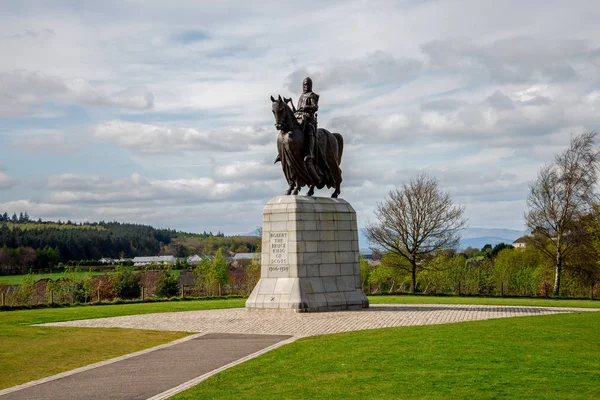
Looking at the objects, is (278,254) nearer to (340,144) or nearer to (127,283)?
(340,144)

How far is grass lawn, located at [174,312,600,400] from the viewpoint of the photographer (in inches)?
439

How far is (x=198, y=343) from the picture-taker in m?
18.2

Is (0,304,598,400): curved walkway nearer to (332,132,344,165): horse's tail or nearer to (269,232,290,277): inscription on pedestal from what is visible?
(269,232,290,277): inscription on pedestal

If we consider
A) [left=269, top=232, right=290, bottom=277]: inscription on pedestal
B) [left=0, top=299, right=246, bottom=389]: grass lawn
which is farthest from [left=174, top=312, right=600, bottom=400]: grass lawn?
[left=269, top=232, right=290, bottom=277]: inscription on pedestal

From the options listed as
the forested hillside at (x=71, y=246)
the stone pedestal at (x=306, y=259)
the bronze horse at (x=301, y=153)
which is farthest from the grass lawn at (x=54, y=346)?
the forested hillside at (x=71, y=246)

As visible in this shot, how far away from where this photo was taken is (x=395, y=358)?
45.9 feet

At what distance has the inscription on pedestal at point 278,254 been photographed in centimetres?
2567

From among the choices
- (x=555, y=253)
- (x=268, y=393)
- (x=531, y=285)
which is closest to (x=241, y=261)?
(x=531, y=285)

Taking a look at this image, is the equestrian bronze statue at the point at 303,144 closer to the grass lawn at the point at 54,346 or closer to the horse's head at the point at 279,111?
the horse's head at the point at 279,111

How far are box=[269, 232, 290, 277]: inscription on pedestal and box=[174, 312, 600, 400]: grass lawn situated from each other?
25.0 ft

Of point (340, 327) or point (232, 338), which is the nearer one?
point (232, 338)

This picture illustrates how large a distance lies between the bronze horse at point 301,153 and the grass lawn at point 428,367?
31.8 ft

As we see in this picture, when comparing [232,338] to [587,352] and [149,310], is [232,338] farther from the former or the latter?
[149,310]

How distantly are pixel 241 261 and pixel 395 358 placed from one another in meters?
131
